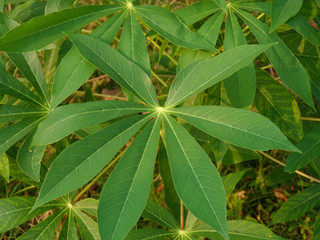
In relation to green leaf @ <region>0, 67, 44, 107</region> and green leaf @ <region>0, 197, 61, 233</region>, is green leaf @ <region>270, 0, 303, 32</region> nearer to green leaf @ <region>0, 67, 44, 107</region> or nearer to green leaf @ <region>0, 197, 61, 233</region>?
green leaf @ <region>0, 67, 44, 107</region>

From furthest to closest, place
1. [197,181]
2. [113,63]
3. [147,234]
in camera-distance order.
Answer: [147,234]
[113,63]
[197,181]

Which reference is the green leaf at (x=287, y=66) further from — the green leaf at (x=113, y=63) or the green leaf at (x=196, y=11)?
the green leaf at (x=113, y=63)

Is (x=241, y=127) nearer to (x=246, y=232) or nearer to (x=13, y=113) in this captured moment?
(x=246, y=232)

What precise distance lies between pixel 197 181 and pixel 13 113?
2.03 feet

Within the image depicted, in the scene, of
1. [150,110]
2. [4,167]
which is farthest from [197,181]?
[4,167]

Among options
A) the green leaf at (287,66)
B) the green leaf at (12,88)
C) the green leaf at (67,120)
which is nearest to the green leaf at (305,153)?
the green leaf at (287,66)

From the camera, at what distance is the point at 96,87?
254cm

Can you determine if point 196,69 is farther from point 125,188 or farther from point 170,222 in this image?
point 170,222

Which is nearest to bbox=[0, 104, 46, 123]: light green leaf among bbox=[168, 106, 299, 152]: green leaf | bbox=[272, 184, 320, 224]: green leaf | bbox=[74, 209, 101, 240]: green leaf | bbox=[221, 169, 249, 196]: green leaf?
bbox=[74, 209, 101, 240]: green leaf

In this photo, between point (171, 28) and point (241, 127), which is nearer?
point (241, 127)

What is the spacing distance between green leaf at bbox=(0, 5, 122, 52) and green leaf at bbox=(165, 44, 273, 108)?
31 centimetres

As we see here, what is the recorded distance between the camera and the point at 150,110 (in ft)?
3.41

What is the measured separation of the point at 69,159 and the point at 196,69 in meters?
0.39

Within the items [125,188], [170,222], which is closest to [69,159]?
[125,188]
